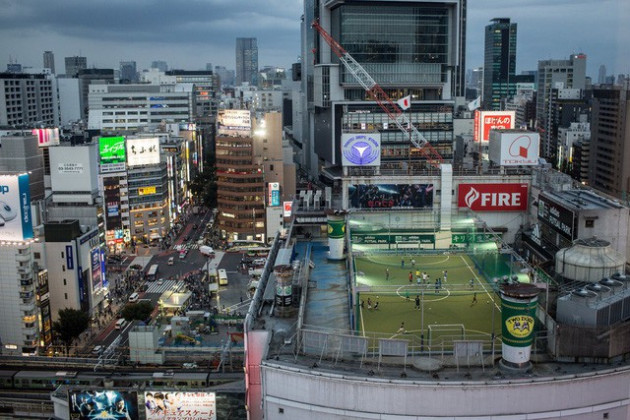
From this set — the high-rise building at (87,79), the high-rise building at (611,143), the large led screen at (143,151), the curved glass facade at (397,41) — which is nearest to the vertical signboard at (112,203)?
the large led screen at (143,151)

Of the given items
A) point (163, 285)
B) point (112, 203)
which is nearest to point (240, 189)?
point (112, 203)

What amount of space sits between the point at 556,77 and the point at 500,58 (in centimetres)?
6537

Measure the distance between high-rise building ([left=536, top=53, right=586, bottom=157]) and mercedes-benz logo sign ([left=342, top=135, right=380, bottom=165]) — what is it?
9447 centimetres

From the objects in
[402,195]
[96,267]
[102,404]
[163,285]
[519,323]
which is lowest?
[163,285]

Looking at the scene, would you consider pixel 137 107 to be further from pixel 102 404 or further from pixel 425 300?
pixel 425 300

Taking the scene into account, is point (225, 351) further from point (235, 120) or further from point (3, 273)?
point (235, 120)

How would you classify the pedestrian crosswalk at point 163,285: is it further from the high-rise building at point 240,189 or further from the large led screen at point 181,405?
the large led screen at point 181,405

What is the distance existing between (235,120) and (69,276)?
2911 centimetres

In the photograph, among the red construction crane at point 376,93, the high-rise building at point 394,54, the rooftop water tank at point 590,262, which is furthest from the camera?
the high-rise building at point 394,54

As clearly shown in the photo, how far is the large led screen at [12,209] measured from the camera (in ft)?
115

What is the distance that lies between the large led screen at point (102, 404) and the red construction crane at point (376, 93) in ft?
135

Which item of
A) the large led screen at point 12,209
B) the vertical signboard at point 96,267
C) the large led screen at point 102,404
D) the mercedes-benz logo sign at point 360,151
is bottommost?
the large led screen at point 102,404

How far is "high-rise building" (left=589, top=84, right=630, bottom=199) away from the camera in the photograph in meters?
68.6

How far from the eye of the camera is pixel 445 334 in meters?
15.4
